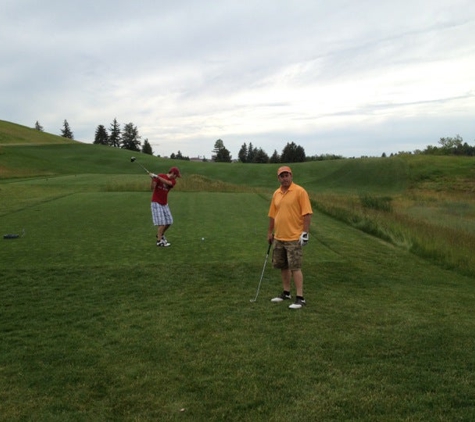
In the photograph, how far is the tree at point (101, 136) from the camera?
404 ft

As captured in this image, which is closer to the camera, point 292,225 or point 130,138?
point 292,225

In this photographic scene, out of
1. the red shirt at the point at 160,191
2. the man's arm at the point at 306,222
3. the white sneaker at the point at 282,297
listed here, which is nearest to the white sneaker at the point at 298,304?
the white sneaker at the point at 282,297

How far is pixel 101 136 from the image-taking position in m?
124

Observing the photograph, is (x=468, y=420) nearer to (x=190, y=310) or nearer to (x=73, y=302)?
(x=190, y=310)

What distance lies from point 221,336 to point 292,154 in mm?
98874

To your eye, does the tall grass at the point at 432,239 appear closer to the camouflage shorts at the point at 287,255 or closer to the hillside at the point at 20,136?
the camouflage shorts at the point at 287,255

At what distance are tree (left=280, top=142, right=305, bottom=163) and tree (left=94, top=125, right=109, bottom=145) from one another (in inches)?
1999

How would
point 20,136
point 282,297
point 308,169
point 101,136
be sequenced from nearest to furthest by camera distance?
point 282,297 < point 308,169 < point 20,136 < point 101,136

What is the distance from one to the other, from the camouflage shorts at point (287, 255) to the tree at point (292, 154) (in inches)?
3757

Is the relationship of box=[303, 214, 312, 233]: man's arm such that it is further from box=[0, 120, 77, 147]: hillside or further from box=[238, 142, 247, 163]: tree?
box=[238, 142, 247, 163]: tree

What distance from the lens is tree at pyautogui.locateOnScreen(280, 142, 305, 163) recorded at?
334 feet

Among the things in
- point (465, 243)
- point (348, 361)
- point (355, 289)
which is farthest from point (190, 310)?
point (465, 243)

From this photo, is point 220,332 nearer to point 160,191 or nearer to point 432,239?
point 160,191

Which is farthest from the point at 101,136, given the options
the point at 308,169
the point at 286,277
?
the point at 286,277
